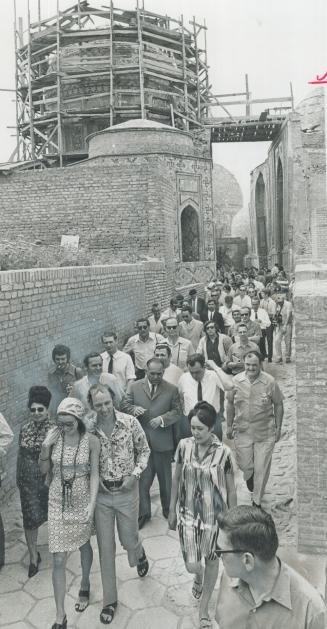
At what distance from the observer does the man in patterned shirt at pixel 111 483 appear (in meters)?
3.32

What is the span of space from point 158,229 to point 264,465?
36.3 feet

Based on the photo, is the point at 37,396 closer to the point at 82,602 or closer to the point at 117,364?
the point at 82,602

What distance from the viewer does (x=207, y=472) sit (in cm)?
313

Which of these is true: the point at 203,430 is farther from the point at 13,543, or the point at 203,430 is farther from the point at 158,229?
the point at 158,229

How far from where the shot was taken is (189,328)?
739 centimetres

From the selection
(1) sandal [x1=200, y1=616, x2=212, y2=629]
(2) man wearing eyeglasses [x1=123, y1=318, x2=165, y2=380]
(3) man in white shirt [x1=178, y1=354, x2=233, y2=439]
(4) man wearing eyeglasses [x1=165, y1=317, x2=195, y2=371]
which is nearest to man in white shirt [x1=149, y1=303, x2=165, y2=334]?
(2) man wearing eyeglasses [x1=123, y1=318, x2=165, y2=380]

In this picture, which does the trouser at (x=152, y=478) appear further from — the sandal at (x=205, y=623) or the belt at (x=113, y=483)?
the sandal at (x=205, y=623)

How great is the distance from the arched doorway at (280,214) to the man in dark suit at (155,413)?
24.1 metres

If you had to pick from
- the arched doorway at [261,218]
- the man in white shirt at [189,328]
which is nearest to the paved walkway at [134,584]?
the man in white shirt at [189,328]

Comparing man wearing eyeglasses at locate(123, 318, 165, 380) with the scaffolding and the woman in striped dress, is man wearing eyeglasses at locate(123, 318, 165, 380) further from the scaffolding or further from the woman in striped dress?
the scaffolding

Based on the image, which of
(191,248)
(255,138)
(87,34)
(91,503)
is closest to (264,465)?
(91,503)

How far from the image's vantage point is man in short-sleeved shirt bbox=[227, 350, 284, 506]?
4383 mm

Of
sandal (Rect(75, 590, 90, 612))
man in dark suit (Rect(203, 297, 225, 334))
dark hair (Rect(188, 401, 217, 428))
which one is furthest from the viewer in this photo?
man in dark suit (Rect(203, 297, 225, 334))

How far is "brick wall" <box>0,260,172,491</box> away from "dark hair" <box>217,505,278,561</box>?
12.1ft
